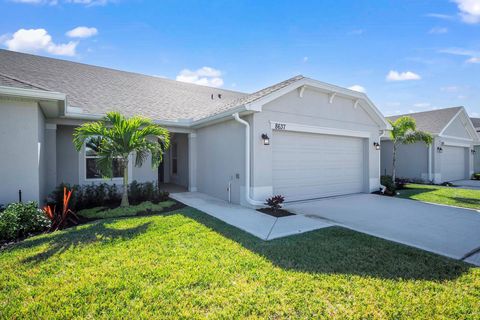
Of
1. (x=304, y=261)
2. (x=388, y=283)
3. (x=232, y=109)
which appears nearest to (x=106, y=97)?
(x=232, y=109)

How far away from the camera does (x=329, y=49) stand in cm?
1126

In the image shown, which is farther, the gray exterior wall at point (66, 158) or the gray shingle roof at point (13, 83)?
the gray exterior wall at point (66, 158)

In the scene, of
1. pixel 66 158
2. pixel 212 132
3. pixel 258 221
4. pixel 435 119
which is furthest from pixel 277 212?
pixel 435 119

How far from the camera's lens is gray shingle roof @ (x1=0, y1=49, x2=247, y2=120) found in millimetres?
10492

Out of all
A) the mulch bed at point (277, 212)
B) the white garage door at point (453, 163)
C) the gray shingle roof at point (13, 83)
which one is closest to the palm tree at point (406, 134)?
the white garage door at point (453, 163)

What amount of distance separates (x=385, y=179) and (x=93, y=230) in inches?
508

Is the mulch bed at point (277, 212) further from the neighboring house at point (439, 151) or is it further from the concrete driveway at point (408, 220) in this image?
the neighboring house at point (439, 151)

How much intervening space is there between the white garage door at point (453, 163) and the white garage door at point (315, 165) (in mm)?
10052

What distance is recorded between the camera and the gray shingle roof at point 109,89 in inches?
413

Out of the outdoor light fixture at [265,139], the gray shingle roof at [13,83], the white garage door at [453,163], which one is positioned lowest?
the white garage door at [453,163]

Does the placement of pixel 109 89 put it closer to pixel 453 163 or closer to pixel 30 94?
pixel 30 94

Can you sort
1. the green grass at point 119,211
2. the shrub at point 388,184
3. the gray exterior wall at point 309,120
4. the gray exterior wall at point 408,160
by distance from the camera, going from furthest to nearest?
the gray exterior wall at point 408,160 → the shrub at point 388,184 → the gray exterior wall at point 309,120 → the green grass at point 119,211

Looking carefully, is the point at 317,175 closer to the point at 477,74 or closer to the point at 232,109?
the point at 232,109

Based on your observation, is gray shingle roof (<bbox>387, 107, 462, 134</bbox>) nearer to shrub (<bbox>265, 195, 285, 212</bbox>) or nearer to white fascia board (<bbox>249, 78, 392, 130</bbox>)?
white fascia board (<bbox>249, 78, 392, 130</bbox>)
